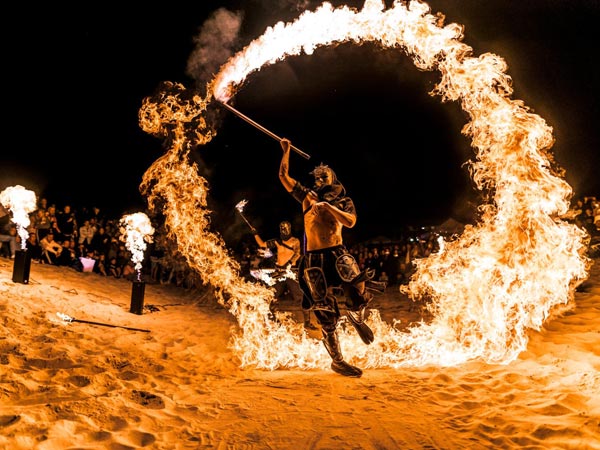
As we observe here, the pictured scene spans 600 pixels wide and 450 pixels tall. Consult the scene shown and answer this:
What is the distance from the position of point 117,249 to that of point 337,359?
928 cm

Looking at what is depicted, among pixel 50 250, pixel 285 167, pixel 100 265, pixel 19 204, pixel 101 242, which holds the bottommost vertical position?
pixel 100 265

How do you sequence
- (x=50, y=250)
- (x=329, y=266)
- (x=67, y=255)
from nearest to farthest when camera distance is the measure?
(x=329, y=266), (x=50, y=250), (x=67, y=255)

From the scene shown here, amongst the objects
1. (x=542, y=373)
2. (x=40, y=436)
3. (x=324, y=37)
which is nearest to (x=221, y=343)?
(x=40, y=436)

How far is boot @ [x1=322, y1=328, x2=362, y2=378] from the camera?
4844mm

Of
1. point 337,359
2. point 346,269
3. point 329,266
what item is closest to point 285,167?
point 329,266

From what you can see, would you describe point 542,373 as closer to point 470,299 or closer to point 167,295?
point 470,299

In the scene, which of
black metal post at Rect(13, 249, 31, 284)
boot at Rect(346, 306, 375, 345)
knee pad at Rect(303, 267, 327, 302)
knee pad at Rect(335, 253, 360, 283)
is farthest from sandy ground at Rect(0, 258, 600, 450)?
knee pad at Rect(335, 253, 360, 283)

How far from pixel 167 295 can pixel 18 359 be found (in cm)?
698

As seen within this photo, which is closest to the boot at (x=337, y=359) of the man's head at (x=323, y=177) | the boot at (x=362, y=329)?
the boot at (x=362, y=329)

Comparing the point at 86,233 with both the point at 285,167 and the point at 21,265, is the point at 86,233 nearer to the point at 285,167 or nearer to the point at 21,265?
the point at 21,265

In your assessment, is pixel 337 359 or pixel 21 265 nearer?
pixel 337 359

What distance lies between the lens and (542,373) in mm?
4691

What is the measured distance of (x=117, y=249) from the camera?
12.3 meters

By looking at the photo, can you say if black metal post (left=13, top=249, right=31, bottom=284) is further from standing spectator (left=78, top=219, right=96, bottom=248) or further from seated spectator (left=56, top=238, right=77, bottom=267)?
standing spectator (left=78, top=219, right=96, bottom=248)
